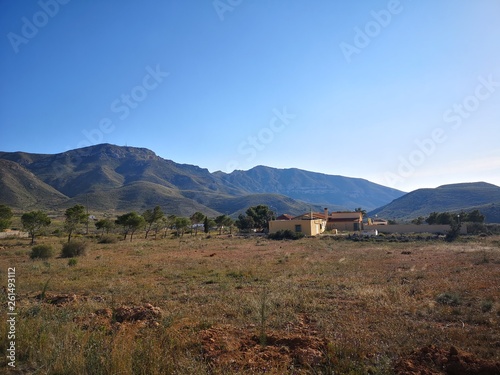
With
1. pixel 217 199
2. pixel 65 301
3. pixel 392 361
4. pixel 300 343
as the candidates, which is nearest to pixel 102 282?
pixel 65 301

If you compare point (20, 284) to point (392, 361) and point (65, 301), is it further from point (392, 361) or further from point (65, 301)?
point (392, 361)

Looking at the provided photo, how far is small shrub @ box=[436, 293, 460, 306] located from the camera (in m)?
9.85

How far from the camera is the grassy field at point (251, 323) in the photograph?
493 cm

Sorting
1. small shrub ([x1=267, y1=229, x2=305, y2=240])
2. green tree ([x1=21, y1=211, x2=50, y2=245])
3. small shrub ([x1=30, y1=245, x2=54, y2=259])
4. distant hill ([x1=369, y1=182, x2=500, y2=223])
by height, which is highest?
distant hill ([x1=369, y1=182, x2=500, y2=223])

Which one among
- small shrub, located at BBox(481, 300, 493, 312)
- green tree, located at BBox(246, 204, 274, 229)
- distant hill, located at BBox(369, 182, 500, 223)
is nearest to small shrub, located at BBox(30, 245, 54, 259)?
small shrub, located at BBox(481, 300, 493, 312)

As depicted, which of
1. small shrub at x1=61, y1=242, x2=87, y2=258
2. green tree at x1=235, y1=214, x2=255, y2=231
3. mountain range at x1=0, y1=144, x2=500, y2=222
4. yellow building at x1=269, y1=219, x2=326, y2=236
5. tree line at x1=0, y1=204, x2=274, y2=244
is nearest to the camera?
small shrub at x1=61, y1=242, x2=87, y2=258

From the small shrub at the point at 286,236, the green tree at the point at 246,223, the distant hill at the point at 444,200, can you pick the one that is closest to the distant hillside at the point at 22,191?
the green tree at the point at 246,223

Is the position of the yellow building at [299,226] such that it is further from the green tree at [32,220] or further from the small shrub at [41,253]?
the small shrub at [41,253]

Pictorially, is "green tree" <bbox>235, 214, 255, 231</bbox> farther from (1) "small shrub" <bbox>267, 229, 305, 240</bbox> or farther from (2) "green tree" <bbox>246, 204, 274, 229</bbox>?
(1) "small shrub" <bbox>267, 229, 305, 240</bbox>

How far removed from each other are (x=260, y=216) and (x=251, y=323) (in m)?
64.5

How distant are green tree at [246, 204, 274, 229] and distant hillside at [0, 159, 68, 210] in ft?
243

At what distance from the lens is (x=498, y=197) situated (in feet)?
414

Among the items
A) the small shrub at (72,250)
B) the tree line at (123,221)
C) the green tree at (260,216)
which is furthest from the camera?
the green tree at (260,216)

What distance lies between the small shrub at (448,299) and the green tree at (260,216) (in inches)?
2378
